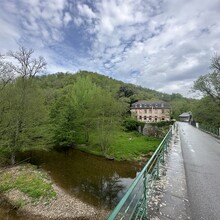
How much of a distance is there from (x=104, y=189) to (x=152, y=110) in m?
46.6

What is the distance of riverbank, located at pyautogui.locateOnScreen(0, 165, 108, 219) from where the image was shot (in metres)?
9.16

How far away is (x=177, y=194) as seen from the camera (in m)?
4.31

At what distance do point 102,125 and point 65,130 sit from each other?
18.3 feet

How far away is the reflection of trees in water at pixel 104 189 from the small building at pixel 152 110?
41593mm

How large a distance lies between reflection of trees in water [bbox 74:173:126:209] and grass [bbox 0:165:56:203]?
2.12 metres

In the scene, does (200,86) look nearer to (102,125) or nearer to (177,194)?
(102,125)

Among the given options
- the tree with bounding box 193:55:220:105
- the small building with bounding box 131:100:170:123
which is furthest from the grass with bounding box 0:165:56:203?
the small building with bounding box 131:100:170:123

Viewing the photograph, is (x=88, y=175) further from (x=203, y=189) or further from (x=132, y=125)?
(x=132, y=125)

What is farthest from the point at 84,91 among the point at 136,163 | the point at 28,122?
the point at 136,163

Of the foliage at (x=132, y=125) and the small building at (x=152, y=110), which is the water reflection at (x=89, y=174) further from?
the small building at (x=152, y=110)

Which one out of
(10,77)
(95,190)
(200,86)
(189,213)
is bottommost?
Result: (95,190)

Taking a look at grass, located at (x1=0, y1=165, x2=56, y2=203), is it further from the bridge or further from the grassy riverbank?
the bridge

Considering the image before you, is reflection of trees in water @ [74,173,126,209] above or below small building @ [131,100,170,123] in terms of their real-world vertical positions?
below

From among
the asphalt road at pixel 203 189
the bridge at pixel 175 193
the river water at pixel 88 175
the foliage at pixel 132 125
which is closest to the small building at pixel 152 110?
the foliage at pixel 132 125
